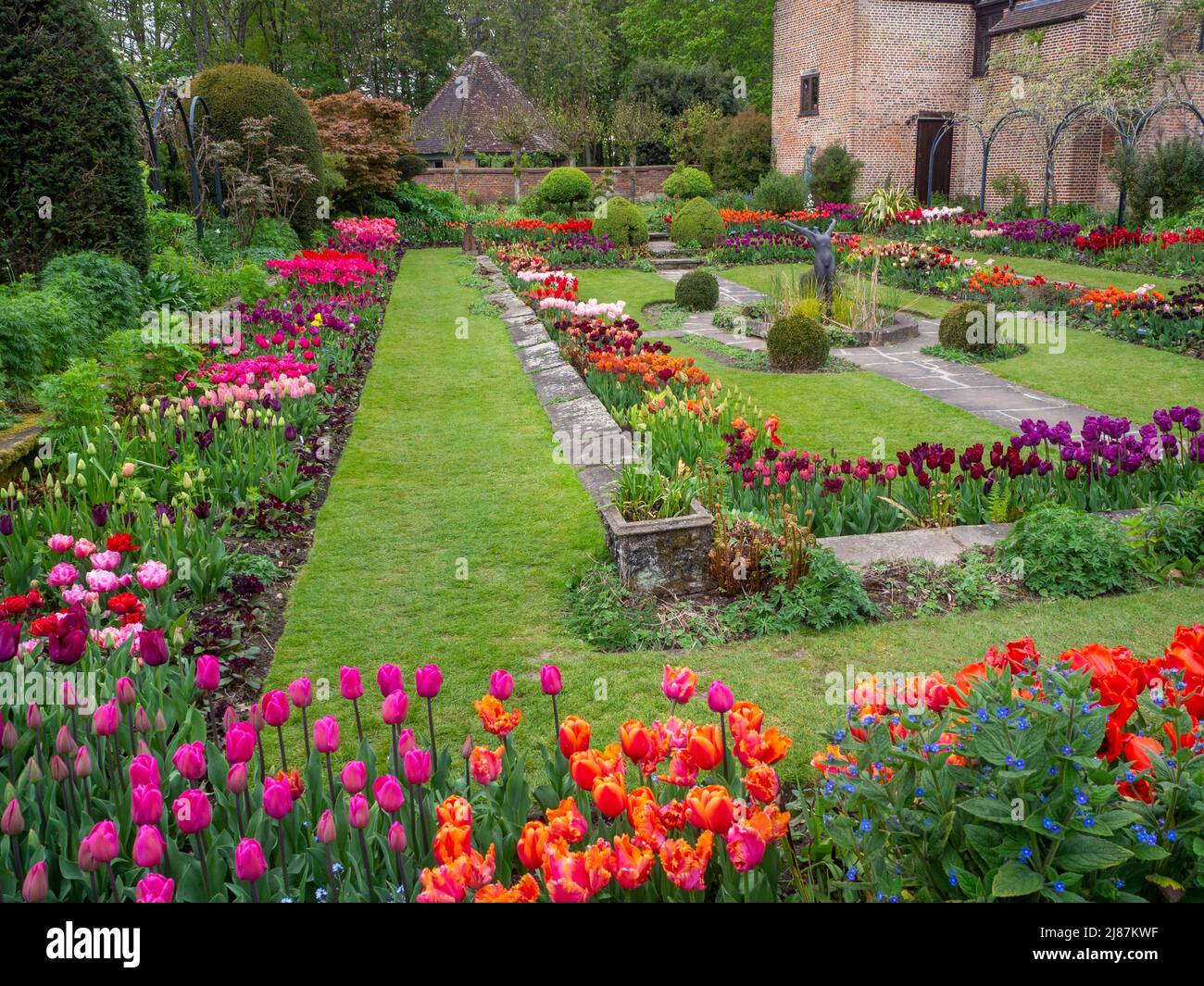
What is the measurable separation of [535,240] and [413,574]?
17154 millimetres

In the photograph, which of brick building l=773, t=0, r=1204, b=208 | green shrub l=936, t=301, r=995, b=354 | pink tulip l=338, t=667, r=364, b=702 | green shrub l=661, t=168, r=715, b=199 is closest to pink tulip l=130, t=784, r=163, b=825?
pink tulip l=338, t=667, r=364, b=702

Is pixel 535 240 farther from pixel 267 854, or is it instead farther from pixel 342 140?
pixel 267 854

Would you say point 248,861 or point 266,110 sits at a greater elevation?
point 266,110

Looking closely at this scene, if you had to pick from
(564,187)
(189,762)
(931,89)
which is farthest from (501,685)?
(931,89)

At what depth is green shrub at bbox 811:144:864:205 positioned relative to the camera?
90.0 ft

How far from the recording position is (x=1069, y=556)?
5.05m

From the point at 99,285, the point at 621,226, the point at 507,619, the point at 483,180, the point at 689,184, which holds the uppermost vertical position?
the point at 483,180

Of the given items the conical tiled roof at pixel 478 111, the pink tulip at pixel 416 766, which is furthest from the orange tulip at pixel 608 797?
the conical tiled roof at pixel 478 111

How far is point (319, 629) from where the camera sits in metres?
4.68

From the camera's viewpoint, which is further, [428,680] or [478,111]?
[478,111]

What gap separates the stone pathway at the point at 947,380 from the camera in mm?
8956

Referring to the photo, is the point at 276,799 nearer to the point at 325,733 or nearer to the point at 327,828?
the point at 327,828

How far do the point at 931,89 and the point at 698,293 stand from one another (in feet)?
56.3

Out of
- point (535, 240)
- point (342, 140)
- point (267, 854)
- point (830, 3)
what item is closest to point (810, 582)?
point (267, 854)
